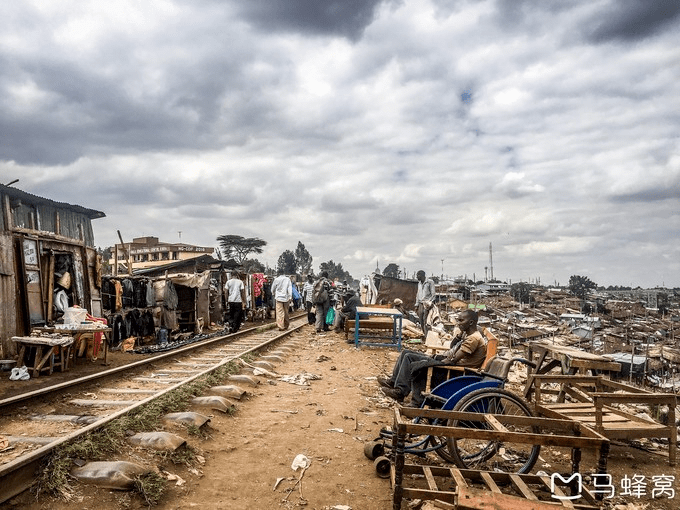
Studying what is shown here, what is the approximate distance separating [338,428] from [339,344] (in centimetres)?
739

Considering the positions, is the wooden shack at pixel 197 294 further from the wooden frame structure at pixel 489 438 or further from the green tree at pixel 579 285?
the green tree at pixel 579 285

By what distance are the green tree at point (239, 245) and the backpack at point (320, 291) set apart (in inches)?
1396

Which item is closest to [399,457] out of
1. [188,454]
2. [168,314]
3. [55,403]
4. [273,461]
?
[273,461]

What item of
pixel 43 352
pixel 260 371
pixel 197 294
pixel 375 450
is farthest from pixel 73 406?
pixel 197 294

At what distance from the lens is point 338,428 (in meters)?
5.74

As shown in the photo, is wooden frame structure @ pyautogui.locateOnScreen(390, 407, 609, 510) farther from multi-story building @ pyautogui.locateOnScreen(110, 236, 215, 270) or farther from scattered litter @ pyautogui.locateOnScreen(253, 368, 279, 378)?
multi-story building @ pyautogui.locateOnScreen(110, 236, 215, 270)

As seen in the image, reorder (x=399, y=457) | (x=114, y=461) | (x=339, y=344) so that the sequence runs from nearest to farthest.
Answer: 1. (x=399, y=457)
2. (x=114, y=461)
3. (x=339, y=344)

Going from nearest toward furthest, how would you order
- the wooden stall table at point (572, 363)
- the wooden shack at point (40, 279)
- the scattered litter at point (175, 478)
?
the scattered litter at point (175, 478) → the wooden stall table at point (572, 363) → the wooden shack at point (40, 279)

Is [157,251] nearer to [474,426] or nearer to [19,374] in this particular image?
[19,374]

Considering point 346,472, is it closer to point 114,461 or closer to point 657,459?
point 114,461

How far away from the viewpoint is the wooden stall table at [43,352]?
8352 mm

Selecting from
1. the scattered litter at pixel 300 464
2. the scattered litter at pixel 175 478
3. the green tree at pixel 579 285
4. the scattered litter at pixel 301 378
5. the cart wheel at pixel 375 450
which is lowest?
the green tree at pixel 579 285

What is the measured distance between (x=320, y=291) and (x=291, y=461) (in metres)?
10.4

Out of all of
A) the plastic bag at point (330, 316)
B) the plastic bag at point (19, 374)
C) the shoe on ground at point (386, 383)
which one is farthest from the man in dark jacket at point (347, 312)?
the plastic bag at point (19, 374)
